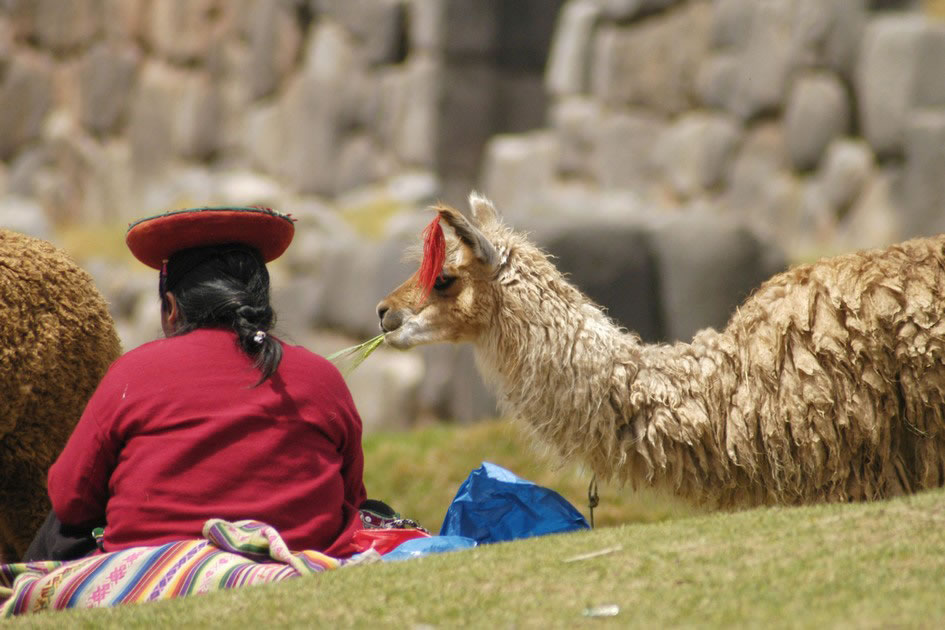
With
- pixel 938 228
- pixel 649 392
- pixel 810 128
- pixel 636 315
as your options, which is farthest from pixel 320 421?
pixel 810 128

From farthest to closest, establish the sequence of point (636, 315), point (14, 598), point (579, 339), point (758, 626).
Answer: point (636, 315) → point (579, 339) → point (14, 598) → point (758, 626)

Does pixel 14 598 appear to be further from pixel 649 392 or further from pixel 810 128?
pixel 810 128

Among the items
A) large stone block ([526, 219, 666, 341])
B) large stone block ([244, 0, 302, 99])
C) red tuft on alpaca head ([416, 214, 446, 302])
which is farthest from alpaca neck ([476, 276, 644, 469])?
large stone block ([244, 0, 302, 99])

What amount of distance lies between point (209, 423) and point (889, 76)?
9.29m

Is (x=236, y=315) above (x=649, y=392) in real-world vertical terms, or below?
above

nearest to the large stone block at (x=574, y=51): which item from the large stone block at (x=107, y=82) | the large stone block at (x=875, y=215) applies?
the large stone block at (x=875, y=215)

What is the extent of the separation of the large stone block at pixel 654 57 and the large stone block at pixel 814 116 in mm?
1573

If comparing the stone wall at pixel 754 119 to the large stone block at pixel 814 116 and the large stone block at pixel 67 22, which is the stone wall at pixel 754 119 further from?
the large stone block at pixel 67 22

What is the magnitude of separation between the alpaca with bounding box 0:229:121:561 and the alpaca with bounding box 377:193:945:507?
3.24 ft

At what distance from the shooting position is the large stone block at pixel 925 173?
33.8 feet

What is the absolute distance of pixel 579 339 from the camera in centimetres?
381

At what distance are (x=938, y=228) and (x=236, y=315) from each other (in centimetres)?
842

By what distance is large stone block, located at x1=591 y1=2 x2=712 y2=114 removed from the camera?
1324cm

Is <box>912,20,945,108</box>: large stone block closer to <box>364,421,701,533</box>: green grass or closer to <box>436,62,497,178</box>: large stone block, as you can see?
<box>364,421,701,533</box>: green grass
